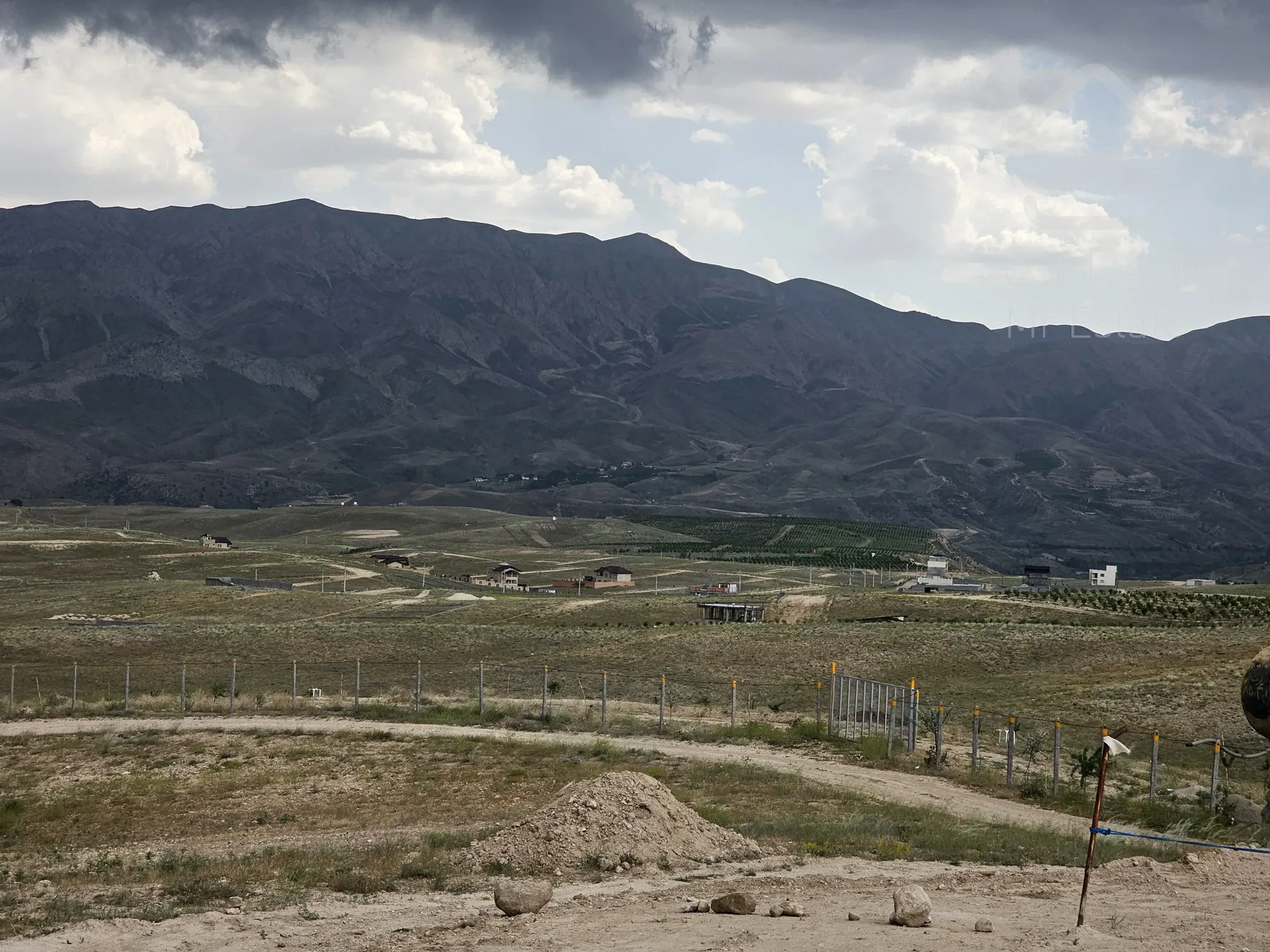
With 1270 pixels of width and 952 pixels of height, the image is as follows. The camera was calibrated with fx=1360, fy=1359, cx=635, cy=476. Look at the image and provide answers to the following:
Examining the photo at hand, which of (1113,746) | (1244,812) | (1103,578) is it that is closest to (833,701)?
(1244,812)

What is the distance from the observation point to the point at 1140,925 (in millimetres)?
14656

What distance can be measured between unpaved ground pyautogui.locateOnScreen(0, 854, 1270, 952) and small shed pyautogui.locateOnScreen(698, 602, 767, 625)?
221 feet

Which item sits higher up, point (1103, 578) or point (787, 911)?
point (787, 911)

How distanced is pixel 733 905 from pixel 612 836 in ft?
14.7

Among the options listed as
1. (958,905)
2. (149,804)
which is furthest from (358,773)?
(958,905)

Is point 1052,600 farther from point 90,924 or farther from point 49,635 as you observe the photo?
Result: point 90,924

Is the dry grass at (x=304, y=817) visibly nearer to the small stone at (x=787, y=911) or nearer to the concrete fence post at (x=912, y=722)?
the small stone at (x=787, y=911)

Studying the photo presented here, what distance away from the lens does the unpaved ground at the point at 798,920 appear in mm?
14383

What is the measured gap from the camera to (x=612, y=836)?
802 inches

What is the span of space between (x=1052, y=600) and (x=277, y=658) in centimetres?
5539

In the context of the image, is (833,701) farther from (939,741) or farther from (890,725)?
(939,741)

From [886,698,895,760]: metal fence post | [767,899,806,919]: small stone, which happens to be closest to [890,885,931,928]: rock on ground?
[767,899,806,919]: small stone

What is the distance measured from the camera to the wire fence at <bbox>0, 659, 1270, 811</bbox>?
104ft

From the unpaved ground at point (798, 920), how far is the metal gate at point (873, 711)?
49.2 feet
